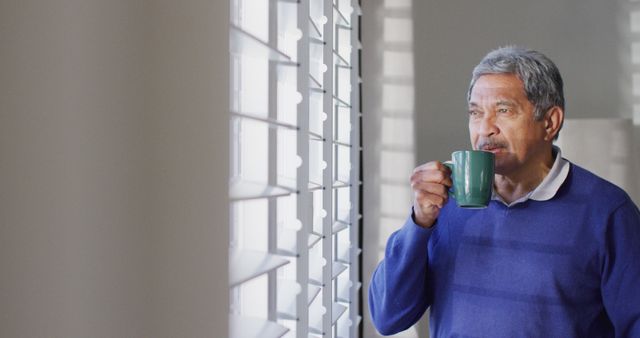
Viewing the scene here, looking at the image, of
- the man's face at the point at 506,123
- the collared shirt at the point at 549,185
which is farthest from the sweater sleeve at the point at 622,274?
the man's face at the point at 506,123

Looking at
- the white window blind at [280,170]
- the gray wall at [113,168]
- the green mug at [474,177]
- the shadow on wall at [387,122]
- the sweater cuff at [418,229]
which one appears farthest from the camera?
the shadow on wall at [387,122]

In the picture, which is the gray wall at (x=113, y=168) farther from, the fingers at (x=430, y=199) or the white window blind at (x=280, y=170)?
the fingers at (x=430, y=199)

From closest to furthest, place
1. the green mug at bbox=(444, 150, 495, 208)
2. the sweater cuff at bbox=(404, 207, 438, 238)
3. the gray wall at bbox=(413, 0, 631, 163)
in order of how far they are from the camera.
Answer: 1. the green mug at bbox=(444, 150, 495, 208)
2. the sweater cuff at bbox=(404, 207, 438, 238)
3. the gray wall at bbox=(413, 0, 631, 163)

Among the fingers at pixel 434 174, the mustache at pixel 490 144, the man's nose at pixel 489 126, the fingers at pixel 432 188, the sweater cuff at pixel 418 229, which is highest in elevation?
the man's nose at pixel 489 126

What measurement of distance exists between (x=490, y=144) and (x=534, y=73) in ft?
0.62

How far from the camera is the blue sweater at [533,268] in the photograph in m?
1.21

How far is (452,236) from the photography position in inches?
54.1

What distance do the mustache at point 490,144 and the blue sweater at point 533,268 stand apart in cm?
14

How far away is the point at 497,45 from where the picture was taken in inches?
91.0

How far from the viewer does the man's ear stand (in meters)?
1.30

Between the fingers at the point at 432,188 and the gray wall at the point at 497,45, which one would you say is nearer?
the fingers at the point at 432,188

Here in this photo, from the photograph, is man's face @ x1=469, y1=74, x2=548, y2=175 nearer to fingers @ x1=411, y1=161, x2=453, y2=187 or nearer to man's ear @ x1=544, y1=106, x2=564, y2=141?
man's ear @ x1=544, y1=106, x2=564, y2=141

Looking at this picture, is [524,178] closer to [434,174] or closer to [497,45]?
[434,174]

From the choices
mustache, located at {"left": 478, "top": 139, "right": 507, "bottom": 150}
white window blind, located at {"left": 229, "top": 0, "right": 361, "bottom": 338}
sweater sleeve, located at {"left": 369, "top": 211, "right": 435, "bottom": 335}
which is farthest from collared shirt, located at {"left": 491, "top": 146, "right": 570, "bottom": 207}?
white window blind, located at {"left": 229, "top": 0, "right": 361, "bottom": 338}
